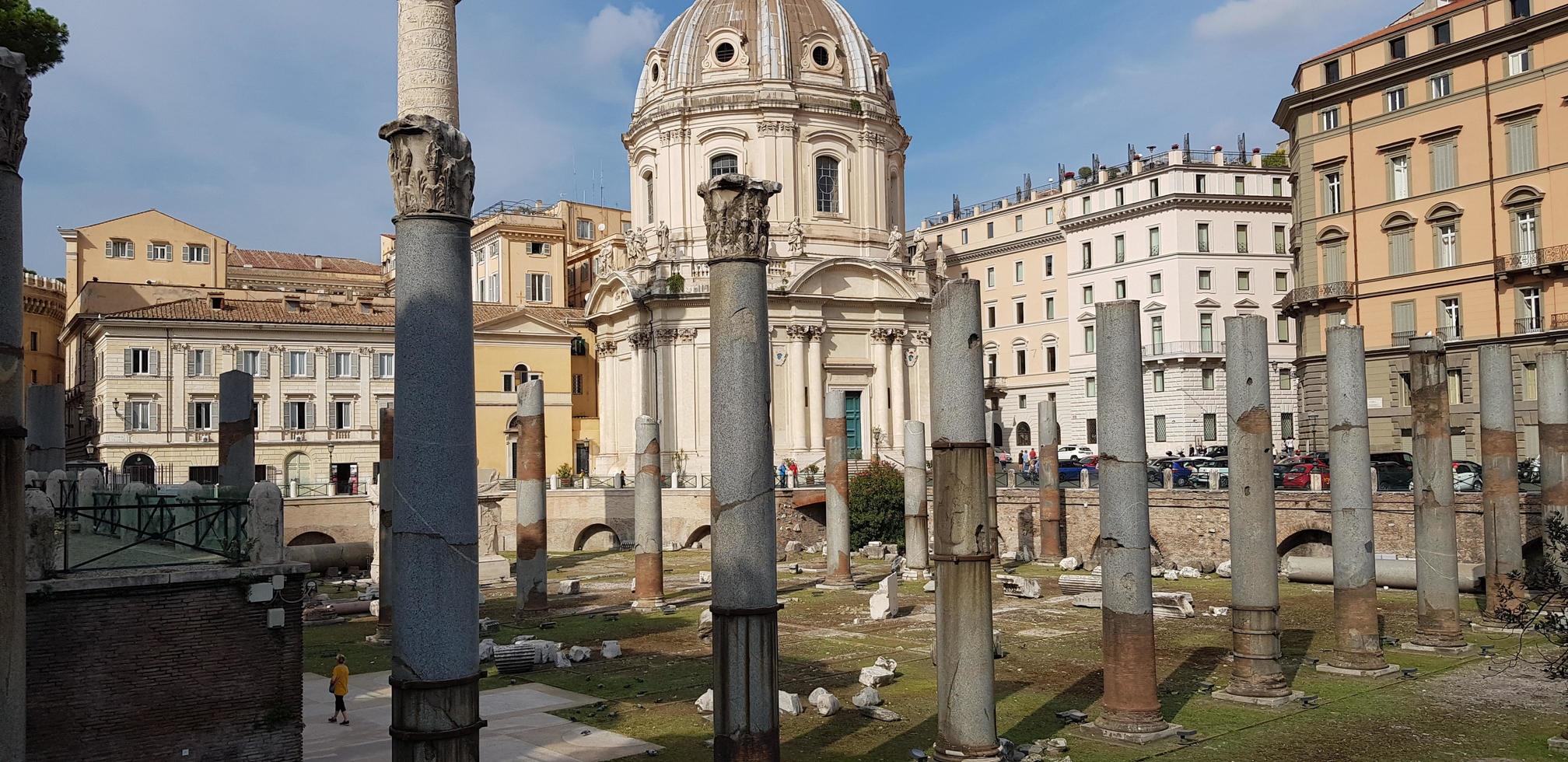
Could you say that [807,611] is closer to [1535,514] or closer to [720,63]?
[1535,514]

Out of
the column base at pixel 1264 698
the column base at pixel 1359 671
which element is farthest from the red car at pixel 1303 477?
the column base at pixel 1264 698

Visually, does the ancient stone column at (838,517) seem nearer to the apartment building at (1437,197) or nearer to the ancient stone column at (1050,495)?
the ancient stone column at (1050,495)

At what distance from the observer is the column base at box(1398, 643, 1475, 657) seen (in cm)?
1709

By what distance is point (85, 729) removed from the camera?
9828mm

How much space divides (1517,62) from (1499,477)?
64.0 ft

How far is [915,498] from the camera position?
93.0 feet

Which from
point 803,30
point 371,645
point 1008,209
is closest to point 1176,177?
point 1008,209

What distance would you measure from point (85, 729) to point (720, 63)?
39991 millimetres

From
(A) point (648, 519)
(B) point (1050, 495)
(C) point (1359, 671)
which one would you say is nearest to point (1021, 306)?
(B) point (1050, 495)

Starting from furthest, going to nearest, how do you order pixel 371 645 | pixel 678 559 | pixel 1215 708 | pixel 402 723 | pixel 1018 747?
pixel 678 559, pixel 371 645, pixel 1215 708, pixel 1018 747, pixel 402 723

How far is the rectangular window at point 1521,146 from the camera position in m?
34.1

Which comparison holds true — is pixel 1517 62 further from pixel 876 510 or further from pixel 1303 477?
pixel 876 510

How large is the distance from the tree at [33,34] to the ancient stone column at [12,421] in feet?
45.5

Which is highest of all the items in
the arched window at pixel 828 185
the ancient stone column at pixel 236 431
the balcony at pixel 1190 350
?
the arched window at pixel 828 185
